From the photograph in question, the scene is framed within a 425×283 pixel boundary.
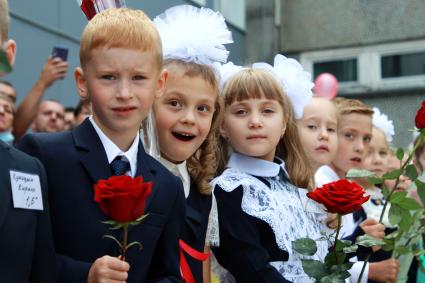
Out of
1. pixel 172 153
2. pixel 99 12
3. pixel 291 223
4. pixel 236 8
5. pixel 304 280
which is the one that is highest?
pixel 236 8

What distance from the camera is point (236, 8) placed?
10.3m

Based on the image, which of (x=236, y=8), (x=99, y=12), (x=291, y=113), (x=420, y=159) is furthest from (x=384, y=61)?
(x=99, y=12)

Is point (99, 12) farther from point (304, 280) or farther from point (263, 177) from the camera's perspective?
point (304, 280)

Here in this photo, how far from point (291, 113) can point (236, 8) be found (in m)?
7.14

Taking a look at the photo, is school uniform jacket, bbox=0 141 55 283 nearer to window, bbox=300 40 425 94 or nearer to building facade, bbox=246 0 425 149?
building facade, bbox=246 0 425 149

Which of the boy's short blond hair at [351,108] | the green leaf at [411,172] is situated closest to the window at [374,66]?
the boy's short blond hair at [351,108]

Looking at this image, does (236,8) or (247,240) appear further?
(236,8)

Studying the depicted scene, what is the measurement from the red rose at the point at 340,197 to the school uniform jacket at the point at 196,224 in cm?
48

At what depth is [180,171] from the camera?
9.56 feet

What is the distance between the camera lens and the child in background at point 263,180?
2990 mm

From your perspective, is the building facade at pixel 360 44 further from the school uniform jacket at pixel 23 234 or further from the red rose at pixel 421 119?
the school uniform jacket at pixel 23 234

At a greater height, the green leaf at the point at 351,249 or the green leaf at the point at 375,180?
the green leaf at the point at 375,180

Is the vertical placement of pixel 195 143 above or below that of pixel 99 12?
below

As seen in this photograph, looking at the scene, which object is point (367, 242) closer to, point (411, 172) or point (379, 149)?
point (411, 172)
